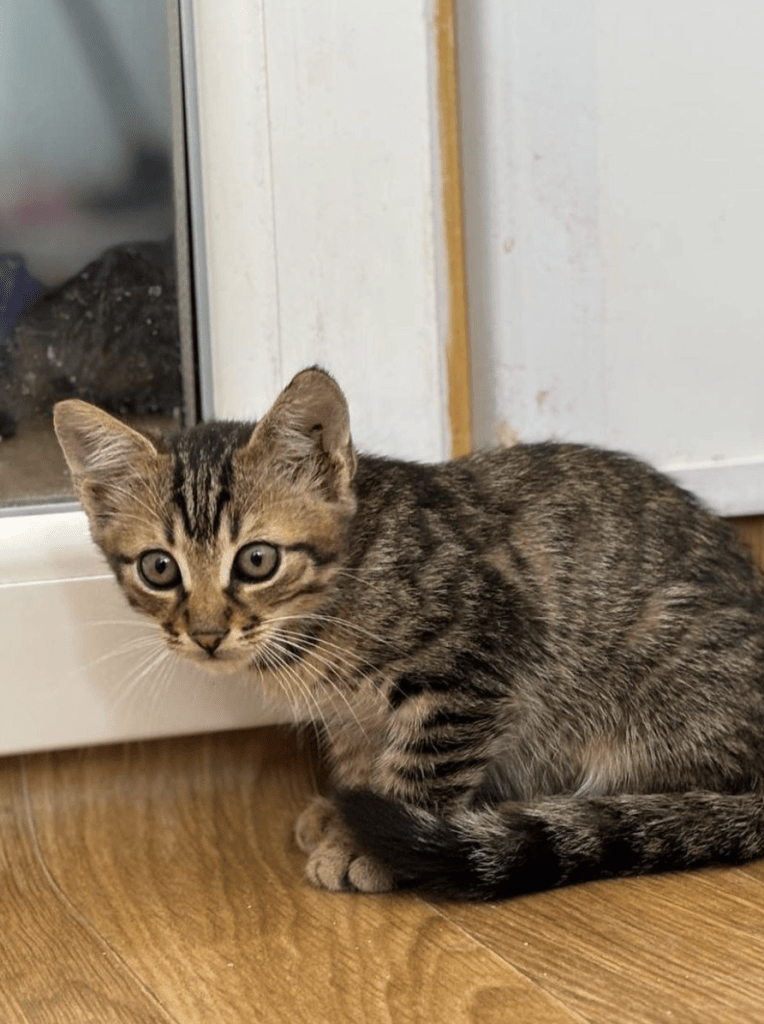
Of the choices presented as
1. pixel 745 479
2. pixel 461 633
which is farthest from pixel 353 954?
pixel 745 479

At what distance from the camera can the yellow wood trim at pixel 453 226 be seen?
1727 mm

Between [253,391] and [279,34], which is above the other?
[279,34]

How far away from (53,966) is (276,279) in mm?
884

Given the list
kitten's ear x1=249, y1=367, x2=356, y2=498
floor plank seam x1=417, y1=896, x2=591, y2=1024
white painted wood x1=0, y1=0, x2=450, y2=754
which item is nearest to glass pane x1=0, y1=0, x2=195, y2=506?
white painted wood x1=0, y1=0, x2=450, y2=754

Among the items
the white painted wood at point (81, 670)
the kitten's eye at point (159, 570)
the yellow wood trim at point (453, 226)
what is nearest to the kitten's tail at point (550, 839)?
the kitten's eye at point (159, 570)

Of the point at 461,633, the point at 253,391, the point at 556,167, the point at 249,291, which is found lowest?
the point at 461,633

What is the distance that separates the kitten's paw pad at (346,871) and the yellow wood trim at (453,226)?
1.96 ft

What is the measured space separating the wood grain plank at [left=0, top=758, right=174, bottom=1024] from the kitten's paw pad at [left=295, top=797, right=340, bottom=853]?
0.28 m

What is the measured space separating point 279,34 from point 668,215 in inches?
21.9

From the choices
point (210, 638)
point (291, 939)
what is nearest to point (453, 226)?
point (210, 638)

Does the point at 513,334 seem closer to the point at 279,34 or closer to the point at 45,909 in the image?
the point at 279,34

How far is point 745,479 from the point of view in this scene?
185cm

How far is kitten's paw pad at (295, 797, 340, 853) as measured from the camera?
5.03 ft

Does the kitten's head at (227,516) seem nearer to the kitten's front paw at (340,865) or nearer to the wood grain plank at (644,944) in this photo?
the kitten's front paw at (340,865)
